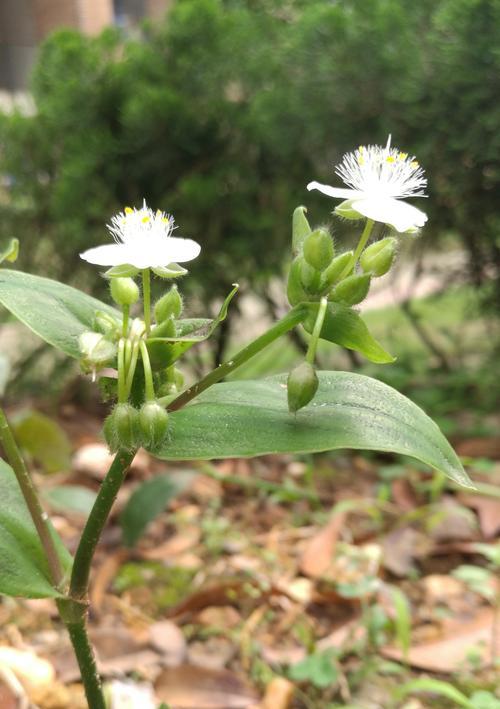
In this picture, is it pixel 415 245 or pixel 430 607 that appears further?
pixel 415 245

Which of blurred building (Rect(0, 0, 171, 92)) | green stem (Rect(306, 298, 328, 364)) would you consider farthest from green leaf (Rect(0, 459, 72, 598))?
blurred building (Rect(0, 0, 171, 92))

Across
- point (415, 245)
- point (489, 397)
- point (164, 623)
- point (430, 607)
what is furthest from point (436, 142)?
point (164, 623)

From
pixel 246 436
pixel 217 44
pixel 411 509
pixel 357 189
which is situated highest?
pixel 217 44

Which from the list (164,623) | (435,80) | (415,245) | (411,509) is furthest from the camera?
(415,245)

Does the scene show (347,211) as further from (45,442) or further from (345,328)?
(45,442)

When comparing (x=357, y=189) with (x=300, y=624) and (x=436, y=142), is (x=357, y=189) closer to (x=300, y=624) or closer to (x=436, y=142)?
(x=300, y=624)

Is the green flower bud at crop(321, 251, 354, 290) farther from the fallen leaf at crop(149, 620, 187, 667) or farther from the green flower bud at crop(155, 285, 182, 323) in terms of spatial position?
the fallen leaf at crop(149, 620, 187, 667)
